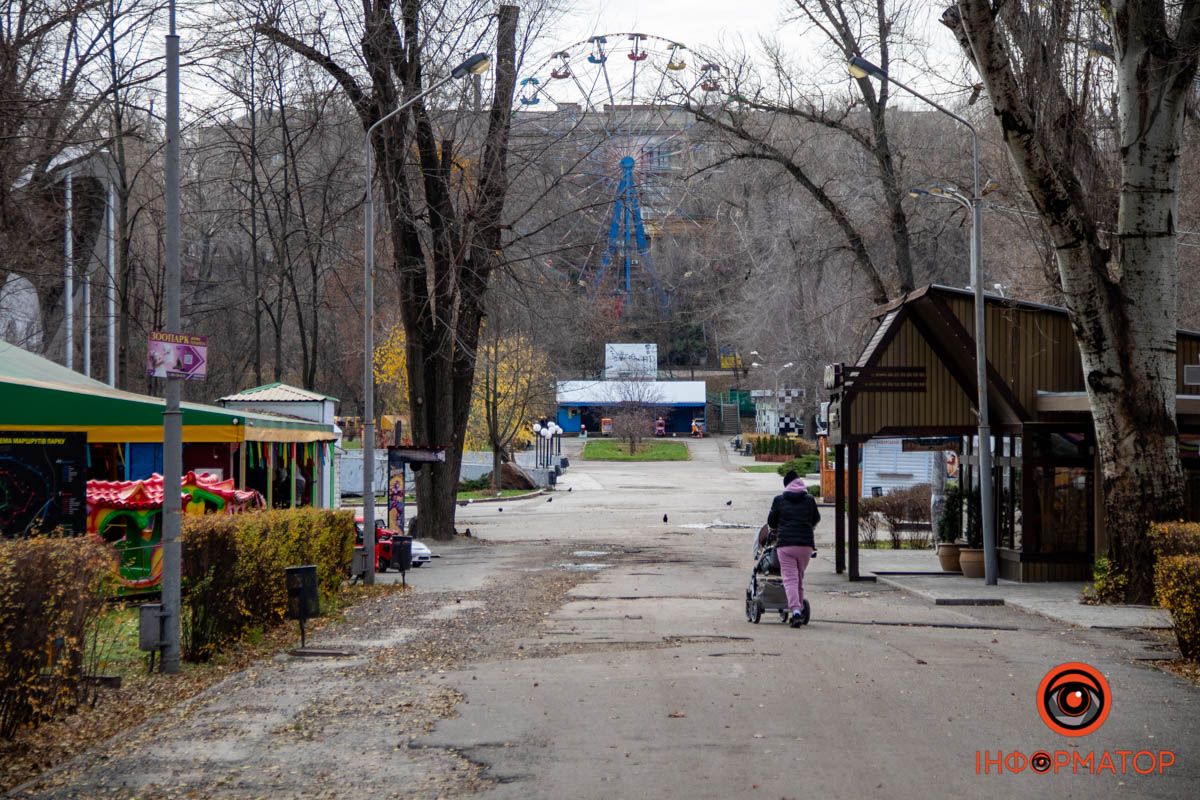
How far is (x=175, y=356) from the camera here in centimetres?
1157

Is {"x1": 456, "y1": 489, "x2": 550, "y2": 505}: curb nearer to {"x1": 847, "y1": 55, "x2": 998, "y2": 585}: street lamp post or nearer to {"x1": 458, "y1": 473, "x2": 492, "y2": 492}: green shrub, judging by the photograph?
{"x1": 458, "y1": 473, "x2": 492, "y2": 492}: green shrub

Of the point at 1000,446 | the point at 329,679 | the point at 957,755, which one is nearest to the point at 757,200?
the point at 1000,446

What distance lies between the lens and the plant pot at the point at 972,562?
22031 mm

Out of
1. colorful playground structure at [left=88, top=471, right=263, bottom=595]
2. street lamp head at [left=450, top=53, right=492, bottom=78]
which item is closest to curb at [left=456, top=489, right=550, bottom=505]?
street lamp head at [left=450, top=53, right=492, bottom=78]

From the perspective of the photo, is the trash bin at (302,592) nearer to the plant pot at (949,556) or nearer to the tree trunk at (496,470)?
the plant pot at (949,556)

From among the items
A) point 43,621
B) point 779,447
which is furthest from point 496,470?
point 43,621

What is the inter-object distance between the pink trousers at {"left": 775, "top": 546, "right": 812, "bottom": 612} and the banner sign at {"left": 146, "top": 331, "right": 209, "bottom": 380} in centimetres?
668

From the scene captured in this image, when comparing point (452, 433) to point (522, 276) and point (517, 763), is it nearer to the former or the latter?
point (522, 276)

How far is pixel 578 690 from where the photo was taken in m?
10.2

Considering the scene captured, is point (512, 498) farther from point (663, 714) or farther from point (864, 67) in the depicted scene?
point (663, 714)

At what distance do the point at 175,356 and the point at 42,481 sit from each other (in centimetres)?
420

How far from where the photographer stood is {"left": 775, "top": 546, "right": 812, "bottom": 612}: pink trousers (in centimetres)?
1450

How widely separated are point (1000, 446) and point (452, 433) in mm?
14581

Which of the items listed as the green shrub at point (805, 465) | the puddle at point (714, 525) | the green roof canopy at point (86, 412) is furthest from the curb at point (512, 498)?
the green roof canopy at point (86, 412)
